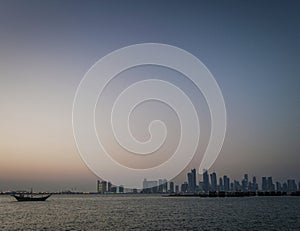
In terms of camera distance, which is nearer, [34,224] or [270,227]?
[270,227]

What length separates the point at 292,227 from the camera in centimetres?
6706

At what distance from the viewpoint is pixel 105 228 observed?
6775 cm

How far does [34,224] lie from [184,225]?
31.4 meters

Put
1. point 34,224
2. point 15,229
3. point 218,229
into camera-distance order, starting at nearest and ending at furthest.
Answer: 1. point 218,229
2. point 15,229
3. point 34,224

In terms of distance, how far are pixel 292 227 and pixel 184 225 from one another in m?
19.6

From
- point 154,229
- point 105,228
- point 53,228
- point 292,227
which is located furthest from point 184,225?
point 53,228

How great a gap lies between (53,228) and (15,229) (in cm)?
701

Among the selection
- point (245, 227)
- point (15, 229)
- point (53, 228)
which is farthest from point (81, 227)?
point (245, 227)

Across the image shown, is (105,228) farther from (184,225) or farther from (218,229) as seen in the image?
(218,229)

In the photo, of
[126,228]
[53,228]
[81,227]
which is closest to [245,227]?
[126,228]

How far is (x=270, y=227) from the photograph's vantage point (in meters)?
66.9

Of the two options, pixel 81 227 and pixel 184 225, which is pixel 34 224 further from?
pixel 184 225

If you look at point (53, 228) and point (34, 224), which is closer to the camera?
point (53, 228)

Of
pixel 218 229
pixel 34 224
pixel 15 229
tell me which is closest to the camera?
pixel 218 229
